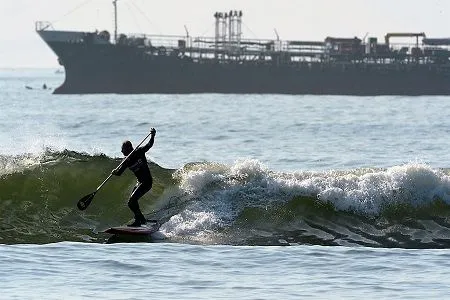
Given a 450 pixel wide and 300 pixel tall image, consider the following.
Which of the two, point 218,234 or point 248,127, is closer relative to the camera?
point 218,234

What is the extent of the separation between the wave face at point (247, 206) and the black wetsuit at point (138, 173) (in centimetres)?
77

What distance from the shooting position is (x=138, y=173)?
72.2ft

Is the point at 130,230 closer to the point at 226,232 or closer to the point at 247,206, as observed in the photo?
the point at 226,232

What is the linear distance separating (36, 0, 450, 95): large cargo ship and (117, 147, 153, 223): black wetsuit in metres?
131

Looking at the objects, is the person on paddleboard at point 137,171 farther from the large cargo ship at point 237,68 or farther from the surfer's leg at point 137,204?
the large cargo ship at point 237,68

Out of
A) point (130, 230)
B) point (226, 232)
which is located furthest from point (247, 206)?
point (130, 230)

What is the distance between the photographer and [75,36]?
161m

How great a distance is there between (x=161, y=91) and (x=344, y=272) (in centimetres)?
13909

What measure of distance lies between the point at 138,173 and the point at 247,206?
2938 mm

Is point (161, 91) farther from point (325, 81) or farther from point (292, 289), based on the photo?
point (292, 289)

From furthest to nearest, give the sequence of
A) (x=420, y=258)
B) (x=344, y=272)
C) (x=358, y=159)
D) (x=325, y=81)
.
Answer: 1. (x=325, y=81)
2. (x=358, y=159)
3. (x=420, y=258)
4. (x=344, y=272)

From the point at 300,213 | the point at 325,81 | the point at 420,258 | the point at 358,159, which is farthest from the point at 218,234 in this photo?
the point at 325,81

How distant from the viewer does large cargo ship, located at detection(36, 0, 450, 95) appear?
154 meters

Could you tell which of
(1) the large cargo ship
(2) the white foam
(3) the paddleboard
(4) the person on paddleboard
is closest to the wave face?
(2) the white foam
